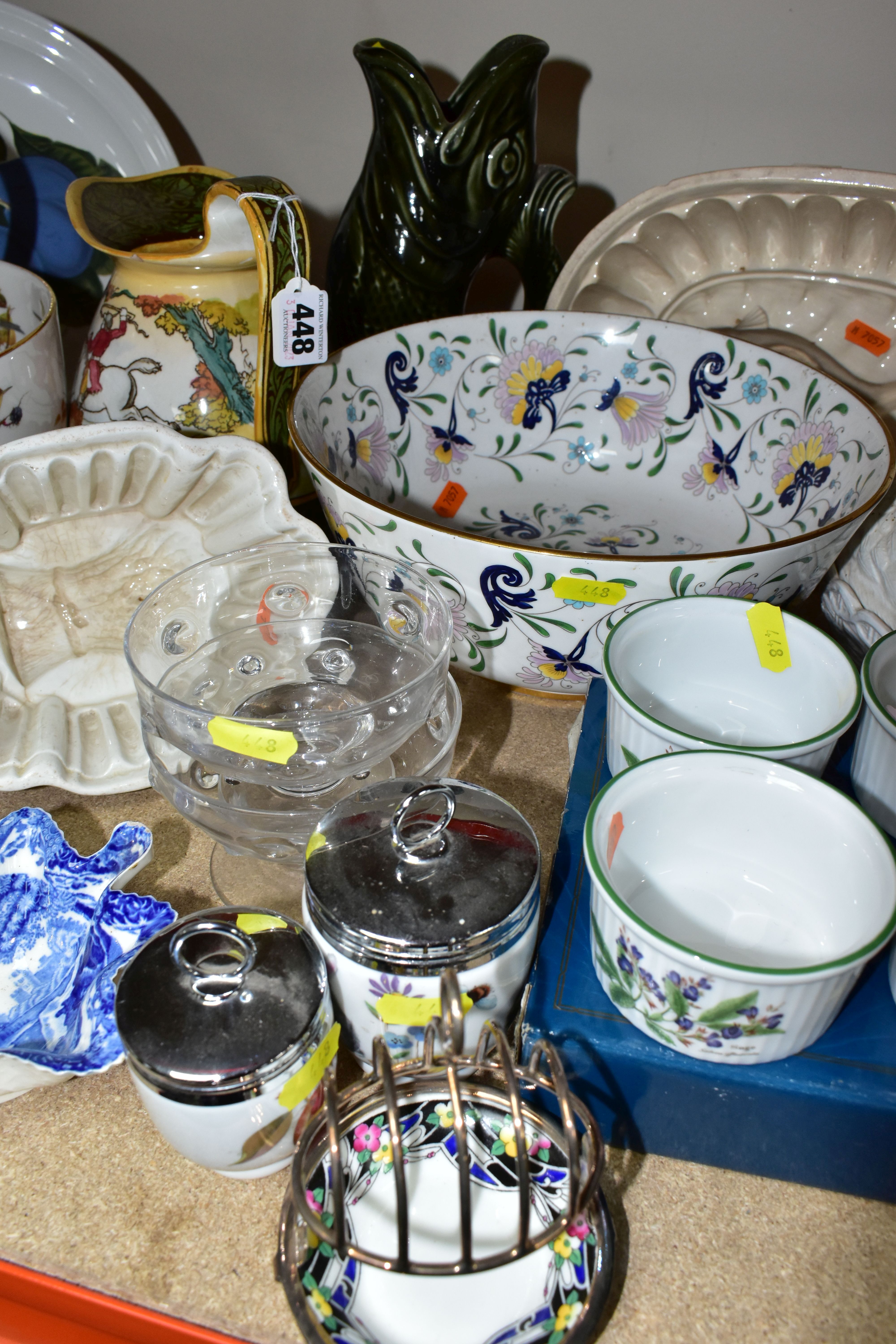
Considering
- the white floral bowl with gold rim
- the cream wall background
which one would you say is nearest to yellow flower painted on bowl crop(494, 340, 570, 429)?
the white floral bowl with gold rim

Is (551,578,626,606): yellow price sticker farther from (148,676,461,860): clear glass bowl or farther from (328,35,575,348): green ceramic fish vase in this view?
(328,35,575,348): green ceramic fish vase

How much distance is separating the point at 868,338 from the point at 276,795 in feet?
2.08

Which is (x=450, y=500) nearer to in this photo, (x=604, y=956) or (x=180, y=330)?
(x=180, y=330)

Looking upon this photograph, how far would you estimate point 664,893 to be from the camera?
20.1 inches

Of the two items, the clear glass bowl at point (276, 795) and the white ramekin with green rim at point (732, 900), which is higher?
the white ramekin with green rim at point (732, 900)

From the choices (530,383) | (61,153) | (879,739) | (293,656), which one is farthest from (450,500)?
(61,153)

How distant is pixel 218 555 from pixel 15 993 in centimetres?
31

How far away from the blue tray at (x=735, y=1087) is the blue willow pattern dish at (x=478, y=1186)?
0.04 m

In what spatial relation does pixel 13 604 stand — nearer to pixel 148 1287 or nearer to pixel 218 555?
pixel 218 555

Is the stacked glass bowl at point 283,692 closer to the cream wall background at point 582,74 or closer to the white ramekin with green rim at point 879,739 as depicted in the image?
the white ramekin with green rim at point 879,739

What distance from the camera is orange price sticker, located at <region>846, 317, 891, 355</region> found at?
82cm

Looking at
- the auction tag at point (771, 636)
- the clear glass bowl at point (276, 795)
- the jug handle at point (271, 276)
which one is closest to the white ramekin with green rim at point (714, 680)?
the auction tag at point (771, 636)

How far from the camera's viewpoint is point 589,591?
1.97ft

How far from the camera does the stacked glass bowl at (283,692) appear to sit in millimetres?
563
